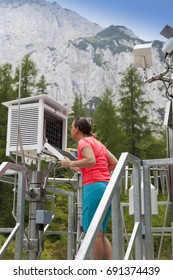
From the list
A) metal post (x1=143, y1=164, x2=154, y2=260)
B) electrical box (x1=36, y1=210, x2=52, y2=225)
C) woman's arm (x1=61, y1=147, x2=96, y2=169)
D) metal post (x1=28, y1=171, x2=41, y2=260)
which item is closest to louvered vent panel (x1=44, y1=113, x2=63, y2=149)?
metal post (x1=28, y1=171, x2=41, y2=260)

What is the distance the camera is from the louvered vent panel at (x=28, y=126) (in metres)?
3.59

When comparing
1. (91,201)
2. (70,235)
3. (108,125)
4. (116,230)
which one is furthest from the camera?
(108,125)

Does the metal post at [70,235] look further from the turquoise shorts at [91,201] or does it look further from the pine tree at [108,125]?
the pine tree at [108,125]

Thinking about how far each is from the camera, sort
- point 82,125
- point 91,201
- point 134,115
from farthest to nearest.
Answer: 1. point 134,115
2. point 82,125
3. point 91,201

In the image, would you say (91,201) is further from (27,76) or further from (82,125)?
(27,76)

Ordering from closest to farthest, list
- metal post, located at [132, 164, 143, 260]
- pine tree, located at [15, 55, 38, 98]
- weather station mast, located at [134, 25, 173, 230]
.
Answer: metal post, located at [132, 164, 143, 260]
weather station mast, located at [134, 25, 173, 230]
pine tree, located at [15, 55, 38, 98]

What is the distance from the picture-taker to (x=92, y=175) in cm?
235

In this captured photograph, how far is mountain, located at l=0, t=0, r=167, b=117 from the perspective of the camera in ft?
204

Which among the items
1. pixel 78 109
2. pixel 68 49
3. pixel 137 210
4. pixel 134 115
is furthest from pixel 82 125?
pixel 68 49

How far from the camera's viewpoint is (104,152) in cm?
249

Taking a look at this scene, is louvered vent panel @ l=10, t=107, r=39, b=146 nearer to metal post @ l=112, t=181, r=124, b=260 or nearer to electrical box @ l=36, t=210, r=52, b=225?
electrical box @ l=36, t=210, r=52, b=225

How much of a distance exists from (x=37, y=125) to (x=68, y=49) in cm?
7282

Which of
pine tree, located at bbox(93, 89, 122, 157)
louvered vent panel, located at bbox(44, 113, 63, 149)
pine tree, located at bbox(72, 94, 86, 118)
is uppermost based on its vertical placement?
pine tree, located at bbox(72, 94, 86, 118)

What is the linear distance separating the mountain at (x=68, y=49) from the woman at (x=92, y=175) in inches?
1663
